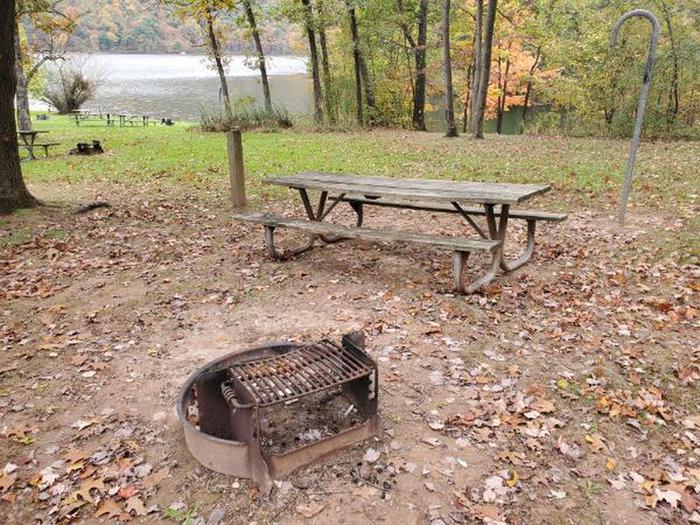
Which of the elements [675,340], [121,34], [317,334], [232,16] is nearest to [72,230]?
[317,334]

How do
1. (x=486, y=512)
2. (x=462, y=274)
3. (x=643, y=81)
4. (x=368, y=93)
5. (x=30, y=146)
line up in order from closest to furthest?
(x=486, y=512) < (x=462, y=274) < (x=643, y=81) < (x=30, y=146) < (x=368, y=93)

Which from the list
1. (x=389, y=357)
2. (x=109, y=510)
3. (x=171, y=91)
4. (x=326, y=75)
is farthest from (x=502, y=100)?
(x=171, y=91)

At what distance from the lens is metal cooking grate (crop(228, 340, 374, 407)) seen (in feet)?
9.59

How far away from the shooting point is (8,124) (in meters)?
7.63

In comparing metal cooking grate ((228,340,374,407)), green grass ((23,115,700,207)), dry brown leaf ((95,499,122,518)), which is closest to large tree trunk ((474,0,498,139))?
green grass ((23,115,700,207))

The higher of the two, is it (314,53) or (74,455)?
(314,53)

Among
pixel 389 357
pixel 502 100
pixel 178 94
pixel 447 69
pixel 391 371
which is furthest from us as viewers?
pixel 178 94

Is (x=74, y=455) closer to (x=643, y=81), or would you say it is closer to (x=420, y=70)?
(x=643, y=81)

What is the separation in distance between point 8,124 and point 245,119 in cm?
1186

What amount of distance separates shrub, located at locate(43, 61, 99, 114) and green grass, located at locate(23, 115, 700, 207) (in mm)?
11866

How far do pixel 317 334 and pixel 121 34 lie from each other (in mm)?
84079

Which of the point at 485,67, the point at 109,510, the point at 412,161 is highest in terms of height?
the point at 485,67

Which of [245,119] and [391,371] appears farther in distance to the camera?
[245,119]

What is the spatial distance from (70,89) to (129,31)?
2345 inches
